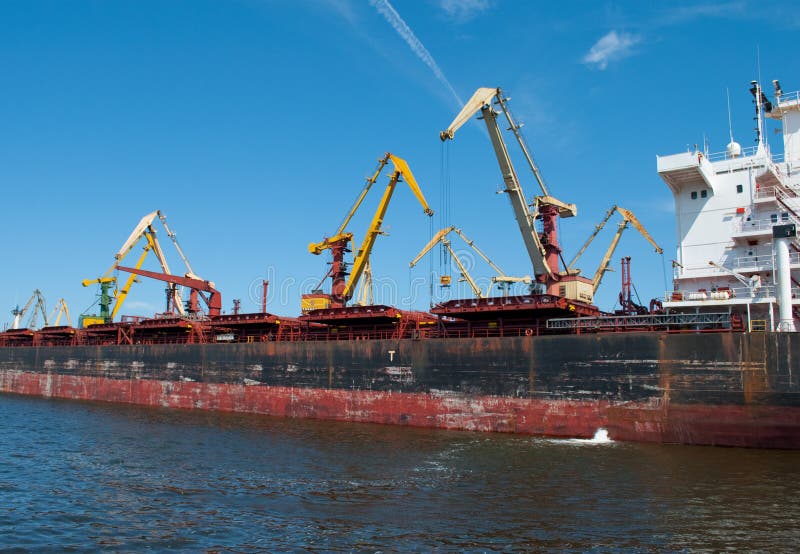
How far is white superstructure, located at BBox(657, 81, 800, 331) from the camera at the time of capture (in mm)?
24156

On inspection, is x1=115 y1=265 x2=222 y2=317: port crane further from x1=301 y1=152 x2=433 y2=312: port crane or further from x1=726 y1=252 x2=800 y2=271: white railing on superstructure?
x1=726 y1=252 x2=800 y2=271: white railing on superstructure

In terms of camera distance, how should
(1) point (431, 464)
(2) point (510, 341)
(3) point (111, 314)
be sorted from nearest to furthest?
(1) point (431, 464)
(2) point (510, 341)
(3) point (111, 314)

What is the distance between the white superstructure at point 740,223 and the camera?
24156 mm

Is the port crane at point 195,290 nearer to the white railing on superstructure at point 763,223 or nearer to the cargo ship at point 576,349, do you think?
the cargo ship at point 576,349

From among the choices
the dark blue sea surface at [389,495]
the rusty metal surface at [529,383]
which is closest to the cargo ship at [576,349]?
the rusty metal surface at [529,383]

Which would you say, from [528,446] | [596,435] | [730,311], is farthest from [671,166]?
[528,446]

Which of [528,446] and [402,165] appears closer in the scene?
[528,446]

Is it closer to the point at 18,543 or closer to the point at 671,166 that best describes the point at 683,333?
the point at 671,166

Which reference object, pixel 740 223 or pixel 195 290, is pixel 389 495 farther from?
pixel 195 290

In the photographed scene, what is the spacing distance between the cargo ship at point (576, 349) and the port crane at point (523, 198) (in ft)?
0.26

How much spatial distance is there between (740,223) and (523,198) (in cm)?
1079

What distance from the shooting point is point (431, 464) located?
1902cm

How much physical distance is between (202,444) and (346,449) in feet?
19.4

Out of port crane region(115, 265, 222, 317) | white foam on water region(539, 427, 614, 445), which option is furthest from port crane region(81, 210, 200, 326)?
white foam on water region(539, 427, 614, 445)
